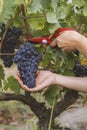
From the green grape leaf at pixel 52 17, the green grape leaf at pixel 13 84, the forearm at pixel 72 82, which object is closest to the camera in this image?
the green grape leaf at pixel 52 17

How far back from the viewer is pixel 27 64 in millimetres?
2135

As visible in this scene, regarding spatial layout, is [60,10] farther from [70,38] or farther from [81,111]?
[81,111]

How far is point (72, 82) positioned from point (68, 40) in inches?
11.5

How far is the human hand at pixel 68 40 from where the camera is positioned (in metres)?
2.11

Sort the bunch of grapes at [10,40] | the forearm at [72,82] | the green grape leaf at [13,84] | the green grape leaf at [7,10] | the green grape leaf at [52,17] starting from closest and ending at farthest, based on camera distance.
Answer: the green grape leaf at [7,10] → the green grape leaf at [52,17] → the forearm at [72,82] → the bunch of grapes at [10,40] → the green grape leaf at [13,84]

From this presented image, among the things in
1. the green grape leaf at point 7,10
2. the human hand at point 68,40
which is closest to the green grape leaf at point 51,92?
the human hand at point 68,40

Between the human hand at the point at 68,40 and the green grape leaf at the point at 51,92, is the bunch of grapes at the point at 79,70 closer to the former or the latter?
the green grape leaf at the point at 51,92

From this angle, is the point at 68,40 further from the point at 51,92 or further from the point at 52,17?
the point at 51,92

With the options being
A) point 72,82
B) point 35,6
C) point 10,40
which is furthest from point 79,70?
point 35,6

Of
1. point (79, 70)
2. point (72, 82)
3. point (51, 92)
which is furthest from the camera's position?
point (79, 70)

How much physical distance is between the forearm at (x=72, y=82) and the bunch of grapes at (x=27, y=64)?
0.17 metres

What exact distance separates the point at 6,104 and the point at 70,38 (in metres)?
2.30

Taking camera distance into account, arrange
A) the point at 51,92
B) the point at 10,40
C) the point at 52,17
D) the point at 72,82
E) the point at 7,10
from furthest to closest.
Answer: the point at 51,92, the point at 10,40, the point at 72,82, the point at 52,17, the point at 7,10

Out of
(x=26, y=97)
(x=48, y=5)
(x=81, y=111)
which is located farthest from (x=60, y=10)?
(x=81, y=111)
